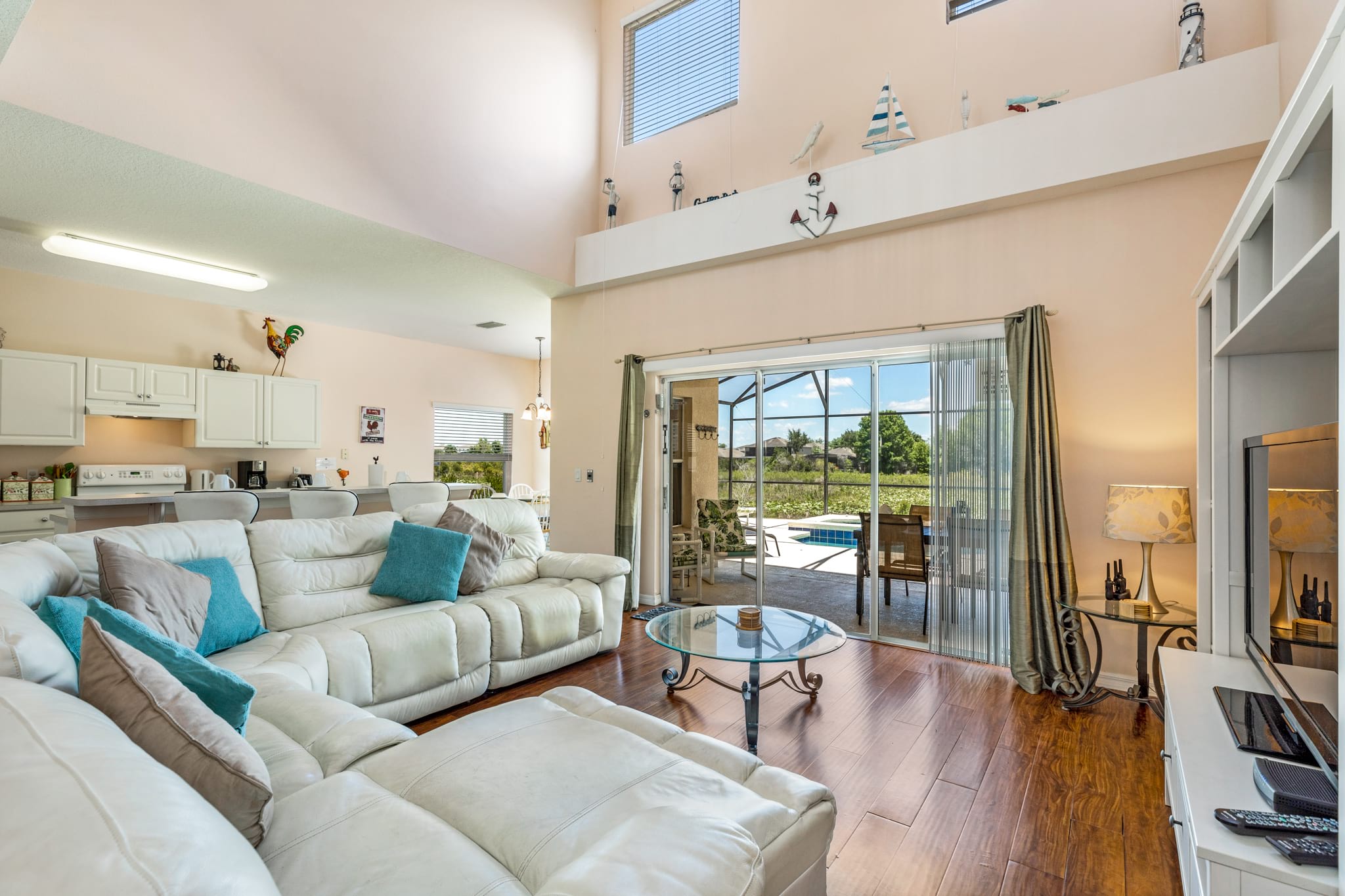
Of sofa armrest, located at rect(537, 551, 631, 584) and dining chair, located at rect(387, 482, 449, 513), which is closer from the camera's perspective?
sofa armrest, located at rect(537, 551, 631, 584)

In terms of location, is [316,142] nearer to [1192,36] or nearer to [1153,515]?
[1192,36]

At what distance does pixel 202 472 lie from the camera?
5840 millimetres

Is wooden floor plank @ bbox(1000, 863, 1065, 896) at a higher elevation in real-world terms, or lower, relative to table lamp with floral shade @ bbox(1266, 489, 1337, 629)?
lower

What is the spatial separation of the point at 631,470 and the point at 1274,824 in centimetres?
428

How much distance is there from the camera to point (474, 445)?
8469 mm

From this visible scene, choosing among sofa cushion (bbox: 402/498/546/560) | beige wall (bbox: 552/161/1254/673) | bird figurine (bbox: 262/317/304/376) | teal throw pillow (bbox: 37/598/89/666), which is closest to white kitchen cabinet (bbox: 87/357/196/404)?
bird figurine (bbox: 262/317/304/376)

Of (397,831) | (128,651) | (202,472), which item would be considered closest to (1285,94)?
(397,831)

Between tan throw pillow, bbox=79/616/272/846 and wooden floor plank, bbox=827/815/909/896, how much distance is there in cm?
152

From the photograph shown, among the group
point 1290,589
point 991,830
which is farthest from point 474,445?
point 1290,589

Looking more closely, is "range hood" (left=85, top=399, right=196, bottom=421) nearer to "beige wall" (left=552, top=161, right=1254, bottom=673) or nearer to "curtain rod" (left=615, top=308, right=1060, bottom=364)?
"curtain rod" (left=615, top=308, right=1060, bottom=364)

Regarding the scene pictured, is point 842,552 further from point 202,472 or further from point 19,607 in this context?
point 202,472

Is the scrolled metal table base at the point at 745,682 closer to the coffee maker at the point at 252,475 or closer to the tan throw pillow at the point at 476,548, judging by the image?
the tan throw pillow at the point at 476,548

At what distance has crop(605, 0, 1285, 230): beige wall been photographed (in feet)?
11.1

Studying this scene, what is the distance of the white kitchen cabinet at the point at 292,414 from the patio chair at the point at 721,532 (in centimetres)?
421
